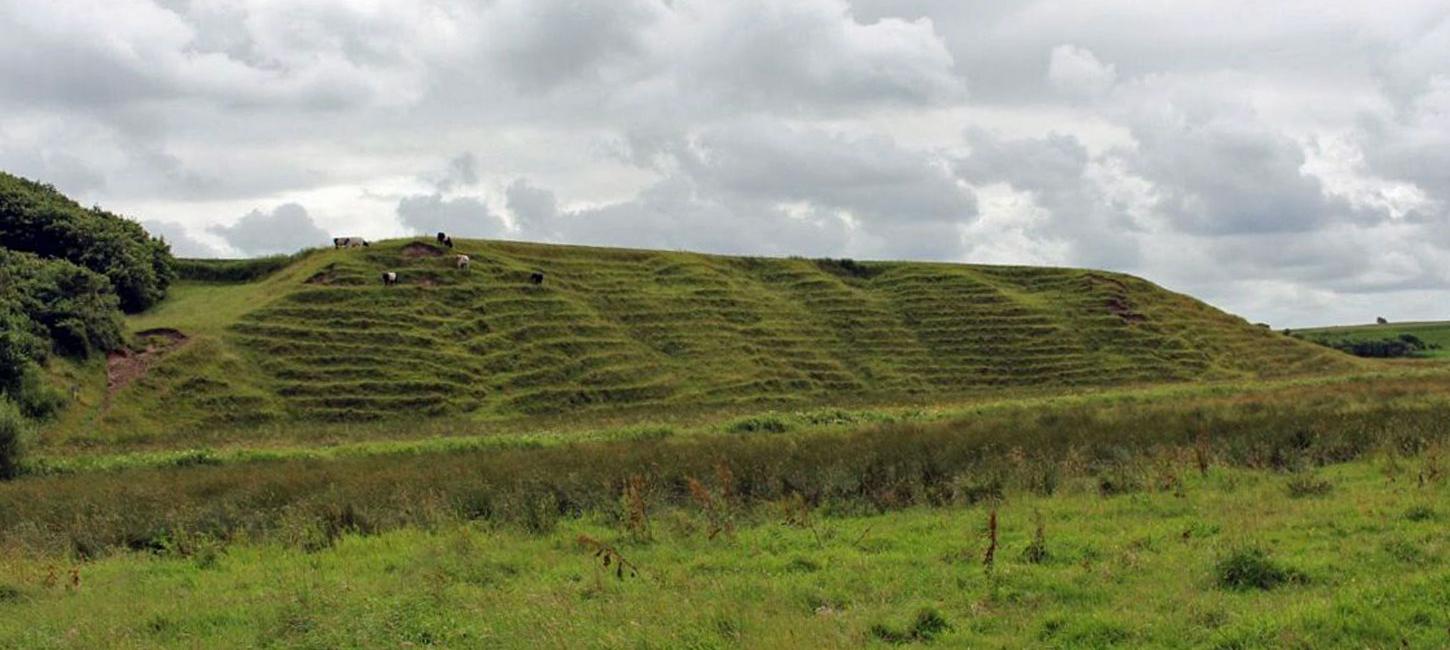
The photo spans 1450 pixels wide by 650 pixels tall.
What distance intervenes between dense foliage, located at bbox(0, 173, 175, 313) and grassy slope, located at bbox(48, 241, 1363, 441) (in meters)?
2.57

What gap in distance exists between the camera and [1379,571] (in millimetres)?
9867

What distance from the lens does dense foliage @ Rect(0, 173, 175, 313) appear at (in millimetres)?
53656

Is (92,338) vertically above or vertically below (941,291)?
below

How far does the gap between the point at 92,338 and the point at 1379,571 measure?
48723 mm

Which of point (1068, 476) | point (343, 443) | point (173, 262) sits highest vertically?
point (173, 262)

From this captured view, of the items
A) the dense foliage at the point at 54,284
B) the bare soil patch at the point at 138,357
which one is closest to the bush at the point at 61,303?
the dense foliage at the point at 54,284

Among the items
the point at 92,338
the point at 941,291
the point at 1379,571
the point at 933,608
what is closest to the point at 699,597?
the point at 933,608

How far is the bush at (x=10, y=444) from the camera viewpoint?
2850 centimetres

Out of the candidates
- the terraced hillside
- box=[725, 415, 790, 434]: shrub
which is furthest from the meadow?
the terraced hillside

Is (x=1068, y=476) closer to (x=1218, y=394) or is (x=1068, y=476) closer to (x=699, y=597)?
(x=699, y=597)

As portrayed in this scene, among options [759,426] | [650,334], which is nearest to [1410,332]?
[650,334]

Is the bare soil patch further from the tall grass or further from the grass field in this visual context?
the tall grass

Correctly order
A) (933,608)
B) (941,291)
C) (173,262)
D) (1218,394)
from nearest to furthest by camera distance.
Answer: (933,608), (1218,394), (173,262), (941,291)

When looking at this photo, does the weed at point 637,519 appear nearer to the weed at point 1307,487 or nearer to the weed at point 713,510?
the weed at point 713,510
